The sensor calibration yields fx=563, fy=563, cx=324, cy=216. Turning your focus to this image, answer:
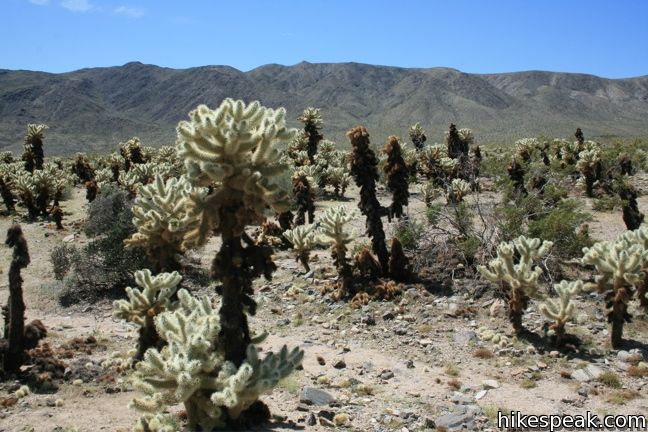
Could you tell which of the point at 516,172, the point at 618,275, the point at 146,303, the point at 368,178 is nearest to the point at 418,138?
the point at 516,172

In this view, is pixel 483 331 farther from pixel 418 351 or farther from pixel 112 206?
pixel 112 206

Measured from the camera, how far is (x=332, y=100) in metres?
146

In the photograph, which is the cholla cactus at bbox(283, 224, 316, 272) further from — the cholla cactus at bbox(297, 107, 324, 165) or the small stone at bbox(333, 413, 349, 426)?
the cholla cactus at bbox(297, 107, 324, 165)

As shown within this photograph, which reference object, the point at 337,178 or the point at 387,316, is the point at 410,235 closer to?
the point at 387,316

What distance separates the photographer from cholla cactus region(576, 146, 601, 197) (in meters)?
26.3

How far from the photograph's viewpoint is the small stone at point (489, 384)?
9.25m

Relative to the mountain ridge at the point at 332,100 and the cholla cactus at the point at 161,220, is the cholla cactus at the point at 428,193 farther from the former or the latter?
the mountain ridge at the point at 332,100

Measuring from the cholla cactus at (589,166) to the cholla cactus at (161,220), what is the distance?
21386mm

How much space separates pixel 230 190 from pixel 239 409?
2.78 meters

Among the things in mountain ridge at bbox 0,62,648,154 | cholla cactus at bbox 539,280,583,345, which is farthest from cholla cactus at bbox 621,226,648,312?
mountain ridge at bbox 0,62,648,154

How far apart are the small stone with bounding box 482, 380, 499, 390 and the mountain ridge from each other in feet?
231

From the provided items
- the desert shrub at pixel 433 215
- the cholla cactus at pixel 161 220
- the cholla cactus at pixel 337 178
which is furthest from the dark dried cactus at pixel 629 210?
the cholla cactus at pixel 337 178

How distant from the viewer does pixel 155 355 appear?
6785 mm

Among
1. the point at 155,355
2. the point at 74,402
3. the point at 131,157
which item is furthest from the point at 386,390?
the point at 131,157
